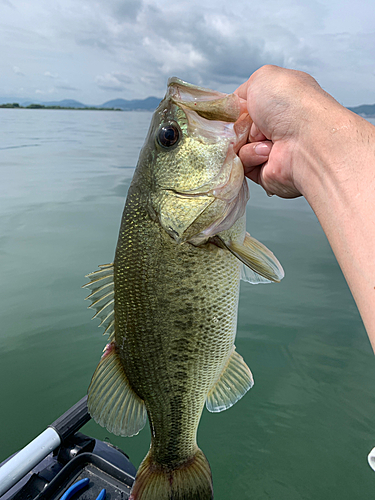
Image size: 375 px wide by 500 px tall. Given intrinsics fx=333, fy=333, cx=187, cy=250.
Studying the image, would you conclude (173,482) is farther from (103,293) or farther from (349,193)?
(349,193)

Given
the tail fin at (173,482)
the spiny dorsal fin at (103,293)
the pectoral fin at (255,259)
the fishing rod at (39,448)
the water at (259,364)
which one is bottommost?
the water at (259,364)

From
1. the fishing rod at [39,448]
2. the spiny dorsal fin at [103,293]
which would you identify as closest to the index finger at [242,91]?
the spiny dorsal fin at [103,293]

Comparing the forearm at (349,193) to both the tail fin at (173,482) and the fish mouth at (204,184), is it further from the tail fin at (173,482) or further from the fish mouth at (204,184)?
the tail fin at (173,482)

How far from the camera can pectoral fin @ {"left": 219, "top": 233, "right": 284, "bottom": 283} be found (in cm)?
150

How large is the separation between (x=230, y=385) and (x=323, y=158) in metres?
1.22

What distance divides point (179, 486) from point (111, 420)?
500 mm

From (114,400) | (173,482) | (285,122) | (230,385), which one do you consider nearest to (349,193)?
(285,122)

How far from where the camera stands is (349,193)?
1168 mm

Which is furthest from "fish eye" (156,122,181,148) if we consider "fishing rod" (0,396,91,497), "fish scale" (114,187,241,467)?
"fishing rod" (0,396,91,497)

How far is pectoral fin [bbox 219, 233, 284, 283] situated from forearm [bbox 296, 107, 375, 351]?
13.8 inches

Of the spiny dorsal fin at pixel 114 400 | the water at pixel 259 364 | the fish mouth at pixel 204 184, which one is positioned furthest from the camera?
the water at pixel 259 364

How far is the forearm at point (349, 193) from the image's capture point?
106 cm

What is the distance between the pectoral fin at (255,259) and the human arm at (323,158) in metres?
0.33

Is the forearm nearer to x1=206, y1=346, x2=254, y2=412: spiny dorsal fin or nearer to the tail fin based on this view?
x1=206, y1=346, x2=254, y2=412: spiny dorsal fin
